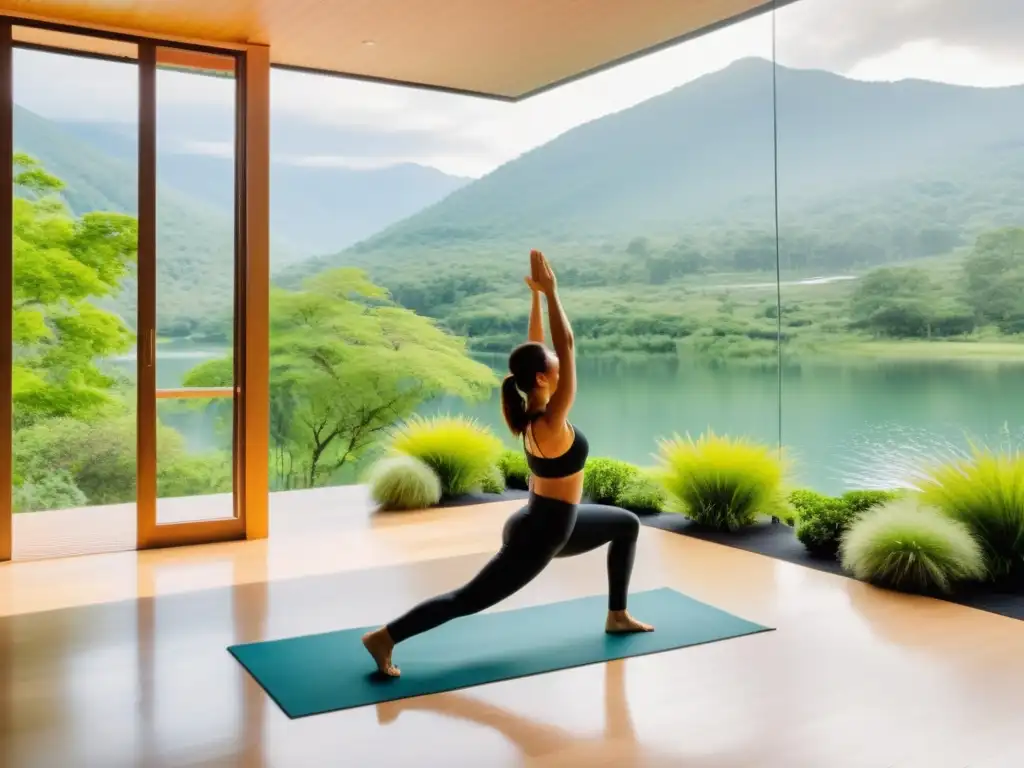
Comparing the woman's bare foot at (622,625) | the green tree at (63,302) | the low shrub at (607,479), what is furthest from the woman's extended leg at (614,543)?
the green tree at (63,302)

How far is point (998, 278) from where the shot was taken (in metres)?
5.91

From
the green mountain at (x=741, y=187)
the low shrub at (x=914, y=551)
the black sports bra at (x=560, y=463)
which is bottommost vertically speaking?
the low shrub at (x=914, y=551)

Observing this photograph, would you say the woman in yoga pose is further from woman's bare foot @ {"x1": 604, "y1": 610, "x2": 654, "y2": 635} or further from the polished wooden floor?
woman's bare foot @ {"x1": 604, "y1": 610, "x2": 654, "y2": 635}

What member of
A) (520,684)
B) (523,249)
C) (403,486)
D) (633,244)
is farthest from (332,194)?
(520,684)

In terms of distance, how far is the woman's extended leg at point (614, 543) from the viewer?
3.50m

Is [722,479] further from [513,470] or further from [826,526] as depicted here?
[513,470]

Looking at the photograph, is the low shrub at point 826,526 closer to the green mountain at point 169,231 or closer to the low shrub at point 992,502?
the low shrub at point 992,502

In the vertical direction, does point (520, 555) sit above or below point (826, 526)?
above

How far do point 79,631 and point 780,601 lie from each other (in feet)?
10.00

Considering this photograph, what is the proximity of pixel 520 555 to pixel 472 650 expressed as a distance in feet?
1.79

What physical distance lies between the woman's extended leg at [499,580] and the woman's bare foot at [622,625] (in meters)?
0.60

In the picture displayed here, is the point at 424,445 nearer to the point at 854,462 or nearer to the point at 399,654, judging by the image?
the point at 854,462

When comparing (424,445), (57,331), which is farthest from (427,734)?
(424,445)

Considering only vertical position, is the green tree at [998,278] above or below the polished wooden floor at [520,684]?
above
